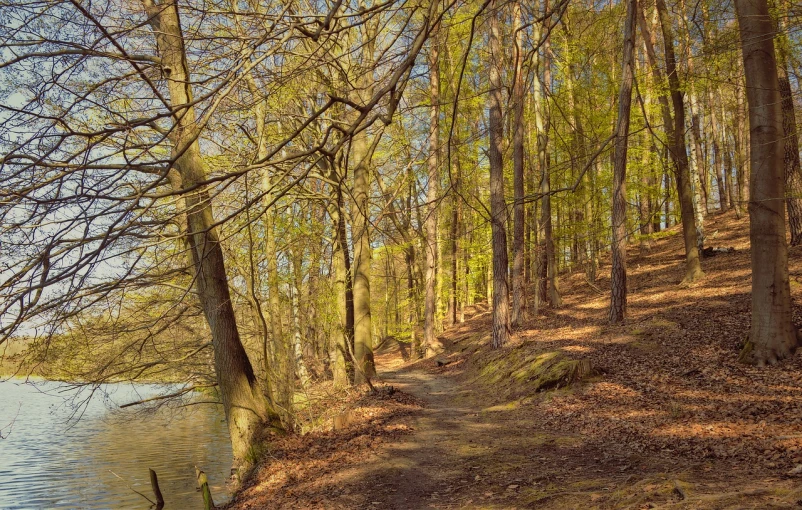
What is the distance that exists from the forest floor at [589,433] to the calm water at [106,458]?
371 centimetres

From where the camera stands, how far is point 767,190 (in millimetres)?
7777

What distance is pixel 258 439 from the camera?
8.82 m

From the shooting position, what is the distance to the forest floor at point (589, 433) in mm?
5238

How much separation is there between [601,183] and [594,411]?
12.8 m

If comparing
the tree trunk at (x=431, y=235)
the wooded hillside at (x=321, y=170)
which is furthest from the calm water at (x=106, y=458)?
the tree trunk at (x=431, y=235)

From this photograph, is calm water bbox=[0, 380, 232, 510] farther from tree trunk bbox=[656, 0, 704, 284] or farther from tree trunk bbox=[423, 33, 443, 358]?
tree trunk bbox=[656, 0, 704, 284]

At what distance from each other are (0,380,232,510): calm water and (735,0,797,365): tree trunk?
973 centimetres

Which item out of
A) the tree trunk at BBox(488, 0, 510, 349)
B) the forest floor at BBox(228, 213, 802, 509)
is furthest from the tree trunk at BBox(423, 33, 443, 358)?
the forest floor at BBox(228, 213, 802, 509)

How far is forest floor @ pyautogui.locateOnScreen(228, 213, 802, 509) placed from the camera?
17.2 feet

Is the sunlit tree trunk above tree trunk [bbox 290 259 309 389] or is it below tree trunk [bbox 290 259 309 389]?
above

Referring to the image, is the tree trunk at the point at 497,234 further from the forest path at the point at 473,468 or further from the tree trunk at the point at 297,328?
the tree trunk at the point at 297,328

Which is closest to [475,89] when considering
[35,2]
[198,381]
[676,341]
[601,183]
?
[601,183]

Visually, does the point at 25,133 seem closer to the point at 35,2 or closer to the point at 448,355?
the point at 35,2

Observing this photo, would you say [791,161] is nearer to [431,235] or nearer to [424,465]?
[431,235]
